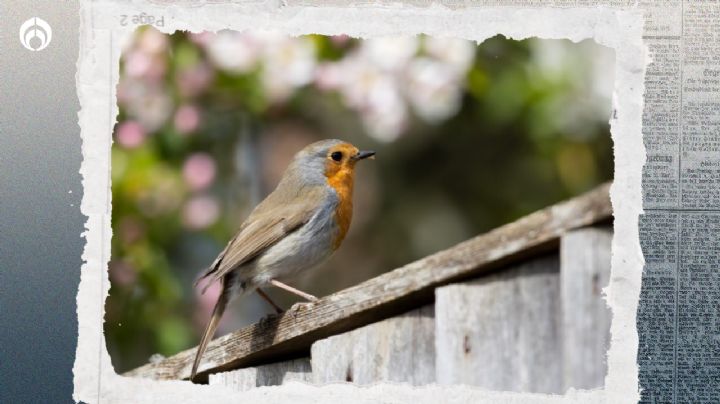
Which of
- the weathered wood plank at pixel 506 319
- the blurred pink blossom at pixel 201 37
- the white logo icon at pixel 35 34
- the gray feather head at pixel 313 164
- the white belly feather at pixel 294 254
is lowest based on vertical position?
the weathered wood plank at pixel 506 319

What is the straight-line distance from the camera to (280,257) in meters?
2.97

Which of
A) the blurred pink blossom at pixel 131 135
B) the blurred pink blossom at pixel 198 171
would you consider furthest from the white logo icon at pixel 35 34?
the blurred pink blossom at pixel 198 171

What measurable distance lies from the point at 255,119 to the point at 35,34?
2.36 feet

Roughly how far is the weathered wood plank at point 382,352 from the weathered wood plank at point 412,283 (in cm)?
2

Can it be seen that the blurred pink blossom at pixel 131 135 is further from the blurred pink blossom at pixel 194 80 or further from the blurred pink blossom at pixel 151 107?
the blurred pink blossom at pixel 194 80

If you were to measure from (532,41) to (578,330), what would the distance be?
86cm

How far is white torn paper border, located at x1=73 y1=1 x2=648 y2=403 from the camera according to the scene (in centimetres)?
292

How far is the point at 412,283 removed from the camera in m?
2.59

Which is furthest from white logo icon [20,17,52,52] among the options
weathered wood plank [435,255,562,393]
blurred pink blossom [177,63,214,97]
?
weathered wood plank [435,255,562,393]

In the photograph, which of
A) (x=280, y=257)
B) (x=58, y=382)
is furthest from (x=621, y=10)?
(x=58, y=382)

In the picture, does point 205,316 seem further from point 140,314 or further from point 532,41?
point 532,41

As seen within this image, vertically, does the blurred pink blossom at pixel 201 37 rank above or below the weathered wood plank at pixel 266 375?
above

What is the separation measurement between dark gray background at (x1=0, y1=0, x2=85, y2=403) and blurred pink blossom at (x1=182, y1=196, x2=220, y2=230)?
507 millimetres

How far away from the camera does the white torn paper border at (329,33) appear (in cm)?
292
